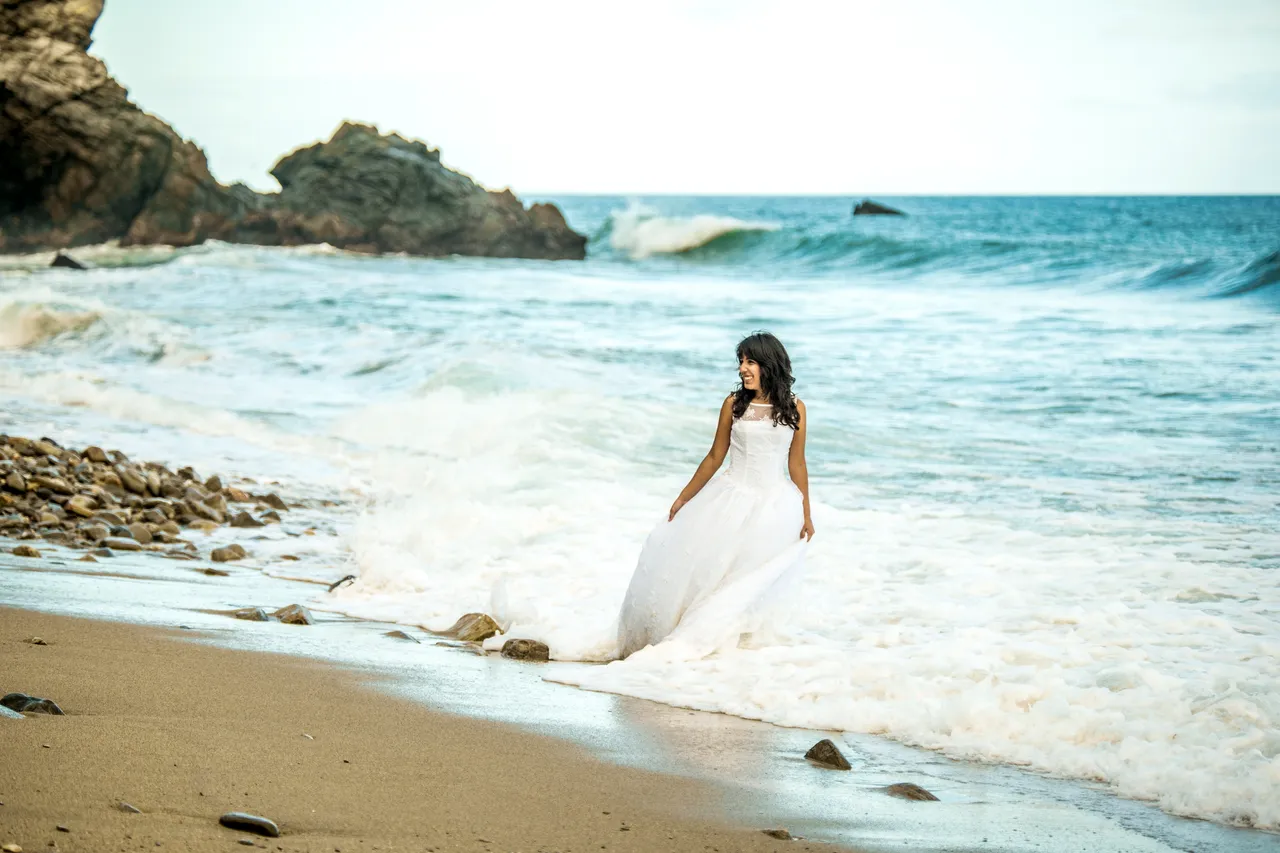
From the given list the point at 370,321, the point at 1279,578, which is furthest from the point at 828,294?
the point at 1279,578

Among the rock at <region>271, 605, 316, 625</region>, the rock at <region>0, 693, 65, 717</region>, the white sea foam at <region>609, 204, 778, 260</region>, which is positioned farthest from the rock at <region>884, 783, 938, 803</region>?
the white sea foam at <region>609, 204, 778, 260</region>

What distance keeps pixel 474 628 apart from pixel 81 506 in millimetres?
3813

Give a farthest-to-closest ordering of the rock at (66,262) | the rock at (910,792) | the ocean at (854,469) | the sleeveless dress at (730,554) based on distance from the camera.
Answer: the rock at (66,262), the sleeveless dress at (730,554), the ocean at (854,469), the rock at (910,792)

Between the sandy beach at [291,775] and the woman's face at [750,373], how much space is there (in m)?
2.19

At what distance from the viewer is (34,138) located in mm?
43531

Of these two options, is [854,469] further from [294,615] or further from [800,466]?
[294,615]

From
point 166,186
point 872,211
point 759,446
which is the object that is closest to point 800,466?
point 759,446

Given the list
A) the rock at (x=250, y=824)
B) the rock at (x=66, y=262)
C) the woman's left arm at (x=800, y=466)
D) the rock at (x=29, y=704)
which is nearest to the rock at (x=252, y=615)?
the rock at (x=29, y=704)

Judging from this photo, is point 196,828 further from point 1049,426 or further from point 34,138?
point 34,138

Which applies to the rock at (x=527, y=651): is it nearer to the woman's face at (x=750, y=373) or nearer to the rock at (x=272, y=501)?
the woman's face at (x=750, y=373)

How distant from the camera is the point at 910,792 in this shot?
400 cm

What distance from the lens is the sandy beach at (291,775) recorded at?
2998mm

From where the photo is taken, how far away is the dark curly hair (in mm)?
5793

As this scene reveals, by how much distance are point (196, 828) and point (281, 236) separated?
50.1m
